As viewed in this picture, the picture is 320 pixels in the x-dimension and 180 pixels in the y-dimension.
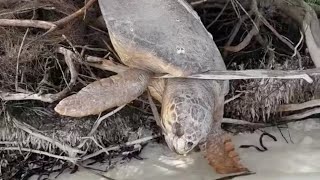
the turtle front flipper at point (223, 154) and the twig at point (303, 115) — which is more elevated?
the twig at point (303, 115)

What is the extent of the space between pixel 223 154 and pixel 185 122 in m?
0.18

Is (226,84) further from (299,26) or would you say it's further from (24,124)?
(24,124)

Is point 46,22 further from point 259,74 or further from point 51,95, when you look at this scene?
point 259,74

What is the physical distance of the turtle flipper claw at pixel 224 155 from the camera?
1341mm

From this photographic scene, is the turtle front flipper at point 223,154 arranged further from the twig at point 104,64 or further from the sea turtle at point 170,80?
the twig at point 104,64

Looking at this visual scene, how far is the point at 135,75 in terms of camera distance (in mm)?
1284

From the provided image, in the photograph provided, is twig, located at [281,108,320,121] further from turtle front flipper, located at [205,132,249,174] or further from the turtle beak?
the turtle beak

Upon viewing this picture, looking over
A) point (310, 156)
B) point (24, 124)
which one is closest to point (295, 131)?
point (310, 156)

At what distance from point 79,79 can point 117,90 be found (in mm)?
195

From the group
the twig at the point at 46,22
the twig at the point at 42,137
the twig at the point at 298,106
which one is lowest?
the twig at the point at 42,137

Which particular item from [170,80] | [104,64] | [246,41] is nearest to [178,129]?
[170,80]

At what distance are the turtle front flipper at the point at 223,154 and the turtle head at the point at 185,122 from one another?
0.10 meters

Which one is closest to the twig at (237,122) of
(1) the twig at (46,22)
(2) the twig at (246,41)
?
(2) the twig at (246,41)

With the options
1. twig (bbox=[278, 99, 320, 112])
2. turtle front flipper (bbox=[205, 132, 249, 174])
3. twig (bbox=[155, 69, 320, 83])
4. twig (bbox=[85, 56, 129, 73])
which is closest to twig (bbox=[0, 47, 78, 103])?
twig (bbox=[85, 56, 129, 73])
